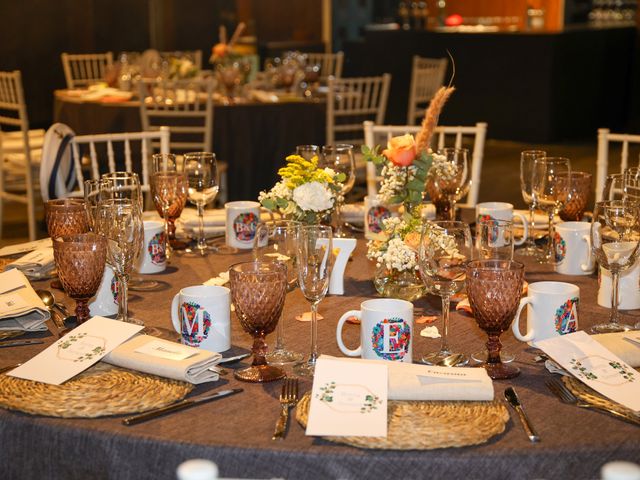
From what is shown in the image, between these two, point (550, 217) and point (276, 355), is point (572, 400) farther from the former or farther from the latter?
point (550, 217)

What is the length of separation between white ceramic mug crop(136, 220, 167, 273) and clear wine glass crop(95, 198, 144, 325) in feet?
1.19

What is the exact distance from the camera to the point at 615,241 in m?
1.78

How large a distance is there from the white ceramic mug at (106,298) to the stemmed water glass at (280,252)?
0.31 metres

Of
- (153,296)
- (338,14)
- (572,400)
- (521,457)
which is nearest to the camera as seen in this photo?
(521,457)

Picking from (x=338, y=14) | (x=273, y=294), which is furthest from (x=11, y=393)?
(x=338, y=14)

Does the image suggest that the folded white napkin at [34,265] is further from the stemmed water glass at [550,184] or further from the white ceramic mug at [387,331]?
the stemmed water glass at [550,184]

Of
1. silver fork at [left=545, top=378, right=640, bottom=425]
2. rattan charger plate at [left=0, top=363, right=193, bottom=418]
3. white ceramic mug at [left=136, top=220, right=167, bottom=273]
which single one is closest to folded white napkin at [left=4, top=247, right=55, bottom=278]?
white ceramic mug at [left=136, top=220, right=167, bottom=273]

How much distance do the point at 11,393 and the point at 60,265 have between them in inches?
12.7

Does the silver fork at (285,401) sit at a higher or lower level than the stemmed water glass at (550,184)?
lower

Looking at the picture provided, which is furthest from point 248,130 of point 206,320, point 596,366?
point 596,366

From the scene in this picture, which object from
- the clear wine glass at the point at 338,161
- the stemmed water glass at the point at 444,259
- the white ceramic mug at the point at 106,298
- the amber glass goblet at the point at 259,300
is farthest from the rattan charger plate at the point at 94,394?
the clear wine glass at the point at 338,161

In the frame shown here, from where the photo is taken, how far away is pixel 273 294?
1.48 m

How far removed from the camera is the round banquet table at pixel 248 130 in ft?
17.1

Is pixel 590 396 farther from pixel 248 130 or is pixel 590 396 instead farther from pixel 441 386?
pixel 248 130
